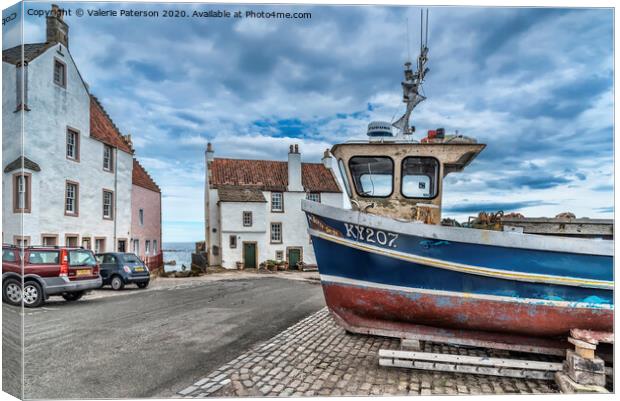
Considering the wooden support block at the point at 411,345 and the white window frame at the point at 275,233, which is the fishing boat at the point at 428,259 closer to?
the wooden support block at the point at 411,345

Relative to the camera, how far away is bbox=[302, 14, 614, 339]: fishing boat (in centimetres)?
378

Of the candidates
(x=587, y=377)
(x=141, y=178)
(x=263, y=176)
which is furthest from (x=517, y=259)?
(x=141, y=178)

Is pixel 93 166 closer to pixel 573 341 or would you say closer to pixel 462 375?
pixel 462 375

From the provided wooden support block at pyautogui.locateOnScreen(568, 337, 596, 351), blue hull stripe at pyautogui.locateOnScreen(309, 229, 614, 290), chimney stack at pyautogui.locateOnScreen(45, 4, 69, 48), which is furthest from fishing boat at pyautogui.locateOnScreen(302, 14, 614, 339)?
chimney stack at pyautogui.locateOnScreen(45, 4, 69, 48)

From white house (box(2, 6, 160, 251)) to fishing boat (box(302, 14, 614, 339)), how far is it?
3122mm

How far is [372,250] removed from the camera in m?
4.09

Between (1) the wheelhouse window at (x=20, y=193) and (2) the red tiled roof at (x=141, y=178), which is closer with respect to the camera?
(1) the wheelhouse window at (x=20, y=193)

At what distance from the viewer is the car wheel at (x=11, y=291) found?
364 cm

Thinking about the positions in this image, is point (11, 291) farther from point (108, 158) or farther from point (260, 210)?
point (260, 210)

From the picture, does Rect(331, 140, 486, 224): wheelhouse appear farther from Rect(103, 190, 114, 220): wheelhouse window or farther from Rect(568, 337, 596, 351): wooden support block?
Rect(103, 190, 114, 220): wheelhouse window

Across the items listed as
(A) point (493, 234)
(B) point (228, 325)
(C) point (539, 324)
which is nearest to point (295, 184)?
(B) point (228, 325)

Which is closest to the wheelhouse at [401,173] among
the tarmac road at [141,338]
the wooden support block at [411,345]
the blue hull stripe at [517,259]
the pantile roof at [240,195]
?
the blue hull stripe at [517,259]

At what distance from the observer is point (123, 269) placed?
18.4 feet

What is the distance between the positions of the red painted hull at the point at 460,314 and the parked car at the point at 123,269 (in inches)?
130
